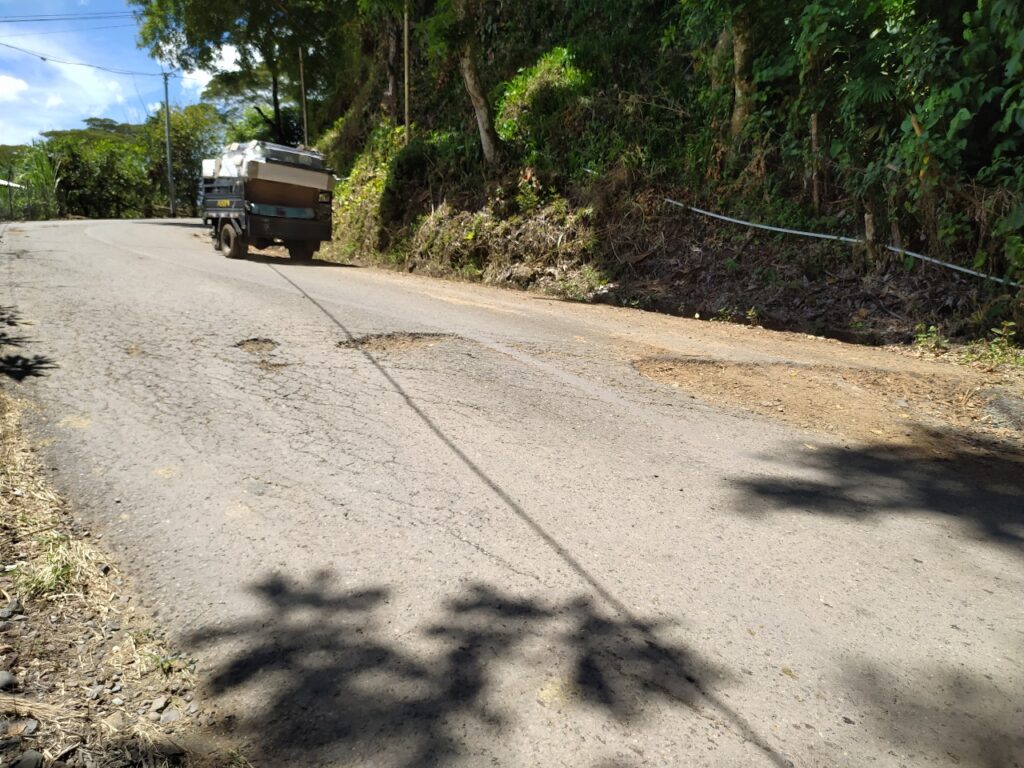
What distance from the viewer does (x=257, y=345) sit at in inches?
233

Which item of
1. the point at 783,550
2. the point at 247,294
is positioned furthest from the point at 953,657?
the point at 247,294

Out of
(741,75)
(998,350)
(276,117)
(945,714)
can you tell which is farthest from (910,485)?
(276,117)

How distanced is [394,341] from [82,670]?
14.2 feet

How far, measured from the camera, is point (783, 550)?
3.08 metres

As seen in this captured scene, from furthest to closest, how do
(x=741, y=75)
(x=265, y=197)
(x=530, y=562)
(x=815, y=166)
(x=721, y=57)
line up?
(x=265, y=197)
(x=721, y=57)
(x=741, y=75)
(x=815, y=166)
(x=530, y=562)

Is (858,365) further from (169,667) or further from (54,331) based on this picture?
(54,331)

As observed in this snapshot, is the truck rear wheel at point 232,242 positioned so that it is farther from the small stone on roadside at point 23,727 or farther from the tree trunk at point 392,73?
the small stone on roadside at point 23,727

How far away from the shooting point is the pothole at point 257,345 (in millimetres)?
5762

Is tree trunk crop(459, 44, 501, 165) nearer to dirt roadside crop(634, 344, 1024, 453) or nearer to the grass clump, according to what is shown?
dirt roadside crop(634, 344, 1024, 453)

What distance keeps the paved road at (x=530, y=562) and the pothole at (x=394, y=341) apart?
361 mm

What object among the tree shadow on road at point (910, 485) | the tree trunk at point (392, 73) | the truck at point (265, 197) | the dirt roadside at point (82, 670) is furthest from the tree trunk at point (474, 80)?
the dirt roadside at point (82, 670)

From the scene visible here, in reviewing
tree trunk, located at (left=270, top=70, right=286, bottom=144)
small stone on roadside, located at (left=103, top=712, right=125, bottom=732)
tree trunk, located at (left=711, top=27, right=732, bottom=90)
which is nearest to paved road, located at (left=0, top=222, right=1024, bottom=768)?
small stone on roadside, located at (left=103, top=712, right=125, bottom=732)

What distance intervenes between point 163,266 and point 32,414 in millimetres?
6658

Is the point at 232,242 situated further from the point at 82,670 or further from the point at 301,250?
the point at 82,670
